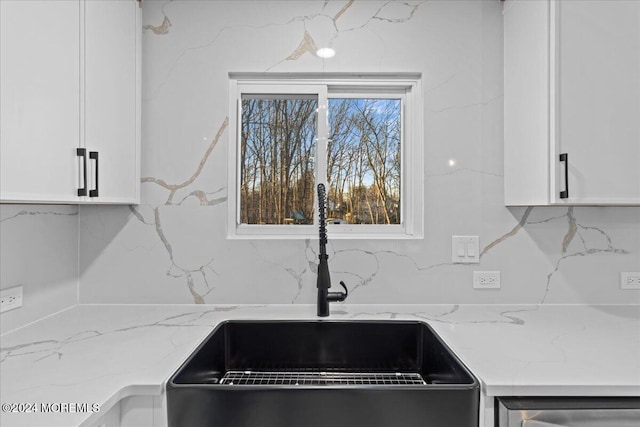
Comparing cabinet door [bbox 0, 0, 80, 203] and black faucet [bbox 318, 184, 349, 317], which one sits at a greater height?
cabinet door [bbox 0, 0, 80, 203]

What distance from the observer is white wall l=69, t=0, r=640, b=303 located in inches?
68.2

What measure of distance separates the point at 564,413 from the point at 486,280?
0.80 m

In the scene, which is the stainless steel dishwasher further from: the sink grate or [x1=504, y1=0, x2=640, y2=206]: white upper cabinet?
[x1=504, y1=0, x2=640, y2=206]: white upper cabinet

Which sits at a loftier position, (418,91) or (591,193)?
(418,91)

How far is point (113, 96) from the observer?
4.82 feet

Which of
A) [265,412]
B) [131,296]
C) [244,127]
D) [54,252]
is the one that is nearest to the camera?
[265,412]

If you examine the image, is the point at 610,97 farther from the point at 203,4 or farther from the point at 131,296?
the point at 131,296

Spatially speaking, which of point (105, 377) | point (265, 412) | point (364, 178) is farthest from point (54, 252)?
point (364, 178)

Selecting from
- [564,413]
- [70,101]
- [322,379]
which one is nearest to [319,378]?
[322,379]

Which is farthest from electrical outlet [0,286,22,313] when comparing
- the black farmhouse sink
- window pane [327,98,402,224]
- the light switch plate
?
the light switch plate

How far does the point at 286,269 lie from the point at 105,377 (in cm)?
85

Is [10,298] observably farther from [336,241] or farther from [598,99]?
[598,99]

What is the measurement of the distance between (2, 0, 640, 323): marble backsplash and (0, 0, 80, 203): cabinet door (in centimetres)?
53

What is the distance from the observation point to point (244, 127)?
1.85 m
